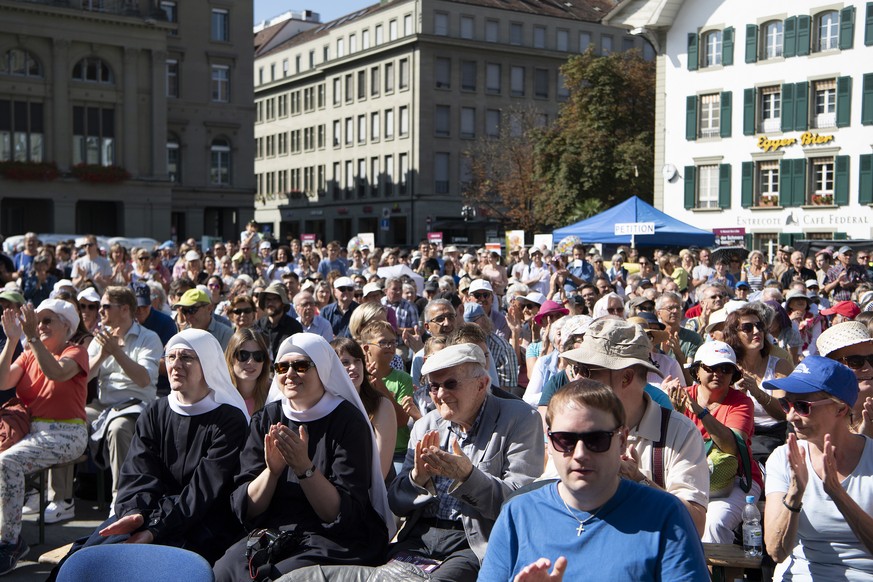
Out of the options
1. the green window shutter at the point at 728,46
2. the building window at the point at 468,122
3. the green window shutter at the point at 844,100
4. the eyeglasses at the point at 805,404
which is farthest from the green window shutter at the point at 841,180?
the building window at the point at 468,122

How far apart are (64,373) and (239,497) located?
305cm

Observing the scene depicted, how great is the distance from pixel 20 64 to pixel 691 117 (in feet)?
121

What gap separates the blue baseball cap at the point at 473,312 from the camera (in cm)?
1114

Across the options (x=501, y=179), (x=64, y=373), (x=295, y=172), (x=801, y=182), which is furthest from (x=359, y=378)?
(x=295, y=172)

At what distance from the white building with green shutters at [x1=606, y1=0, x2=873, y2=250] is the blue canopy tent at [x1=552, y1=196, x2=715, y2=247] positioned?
1660 cm

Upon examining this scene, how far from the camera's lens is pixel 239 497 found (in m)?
5.36

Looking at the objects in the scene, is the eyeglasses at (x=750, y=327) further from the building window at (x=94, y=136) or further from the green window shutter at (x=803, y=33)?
the building window at (x=94, y=136)

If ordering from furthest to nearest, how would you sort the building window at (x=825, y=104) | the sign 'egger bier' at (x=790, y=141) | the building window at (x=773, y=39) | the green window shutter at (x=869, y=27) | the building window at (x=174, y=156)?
1. the building window at (x=174, y=156)
2. the building window at (x=773, y=39)
3. the sign 'egger bier' at (x=790, y=141)
4. the building window at (x=825, y=104)
5. the green window shutter at (x=869, y=27)

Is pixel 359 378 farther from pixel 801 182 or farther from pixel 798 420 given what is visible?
pixel 801 182

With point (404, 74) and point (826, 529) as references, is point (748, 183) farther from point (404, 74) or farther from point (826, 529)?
point (826, 529)

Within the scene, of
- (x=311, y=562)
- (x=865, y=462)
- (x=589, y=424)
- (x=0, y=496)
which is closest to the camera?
(x=589, y=424)

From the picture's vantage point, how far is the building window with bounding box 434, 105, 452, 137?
2921 inches

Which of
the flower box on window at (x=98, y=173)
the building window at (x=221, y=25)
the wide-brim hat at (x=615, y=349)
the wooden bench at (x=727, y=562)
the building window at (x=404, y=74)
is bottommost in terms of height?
the wooden bench at (x=727, y=562)

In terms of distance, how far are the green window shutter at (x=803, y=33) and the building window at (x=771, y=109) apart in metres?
1.87
